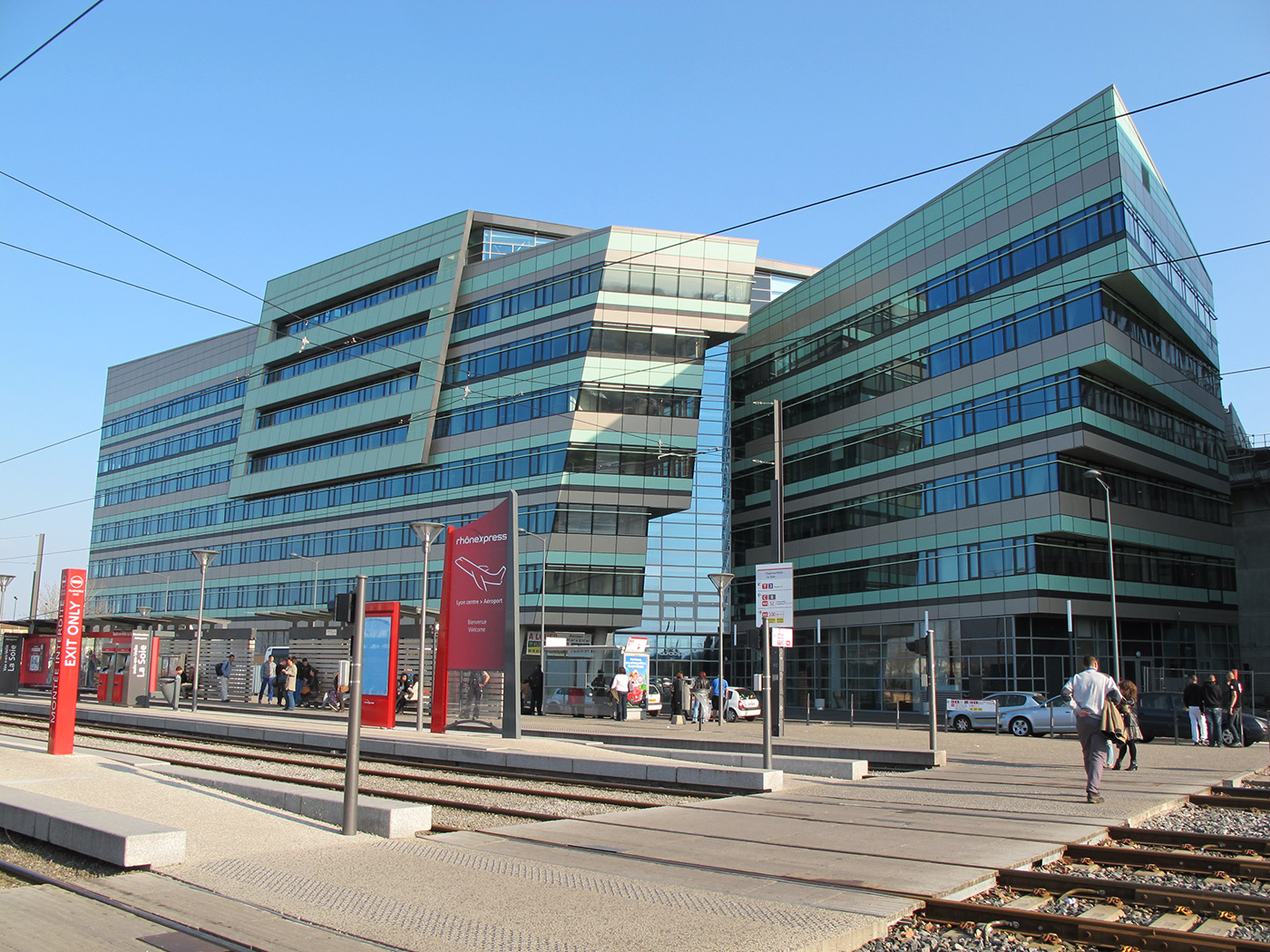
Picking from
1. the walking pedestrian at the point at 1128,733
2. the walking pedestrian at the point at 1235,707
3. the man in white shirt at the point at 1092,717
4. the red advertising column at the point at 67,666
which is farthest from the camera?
the walking pedestrian at the point at 1235,707

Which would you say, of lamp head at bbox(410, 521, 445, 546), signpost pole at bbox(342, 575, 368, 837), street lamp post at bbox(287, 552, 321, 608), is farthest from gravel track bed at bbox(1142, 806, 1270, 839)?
street lamp post at bbox(287, 552, 321, 608)

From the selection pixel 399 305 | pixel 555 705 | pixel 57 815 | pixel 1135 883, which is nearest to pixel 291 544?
pixel 399 305

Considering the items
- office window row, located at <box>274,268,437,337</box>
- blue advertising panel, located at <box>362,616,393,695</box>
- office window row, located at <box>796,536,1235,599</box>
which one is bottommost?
blue advertising panel, located at <box>362,616,393,695</box>

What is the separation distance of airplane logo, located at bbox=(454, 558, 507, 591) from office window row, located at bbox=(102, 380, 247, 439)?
2434 inches

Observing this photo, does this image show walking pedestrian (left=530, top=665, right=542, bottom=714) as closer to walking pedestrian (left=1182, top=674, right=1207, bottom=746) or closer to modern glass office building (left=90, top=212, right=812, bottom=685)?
modern glass office building (left=90, top=212, right=812, bottom=685)

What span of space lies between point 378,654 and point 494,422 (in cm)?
3673

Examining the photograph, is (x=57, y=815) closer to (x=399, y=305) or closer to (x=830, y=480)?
(x=830, y=480)

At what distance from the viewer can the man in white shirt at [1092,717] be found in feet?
40.2

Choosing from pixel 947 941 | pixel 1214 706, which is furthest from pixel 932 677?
pixel 947 941

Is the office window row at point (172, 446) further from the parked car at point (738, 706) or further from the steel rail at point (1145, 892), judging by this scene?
the steel rail at point (1145, 892)

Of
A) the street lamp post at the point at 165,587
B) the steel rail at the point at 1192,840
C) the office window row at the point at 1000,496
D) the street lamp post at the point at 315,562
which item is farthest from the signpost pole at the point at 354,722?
the street lamp post at the point at 165,587

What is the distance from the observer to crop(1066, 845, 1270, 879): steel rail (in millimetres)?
8281

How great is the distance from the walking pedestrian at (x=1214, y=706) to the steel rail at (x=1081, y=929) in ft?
66.5

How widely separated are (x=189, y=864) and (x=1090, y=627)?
143 feet
